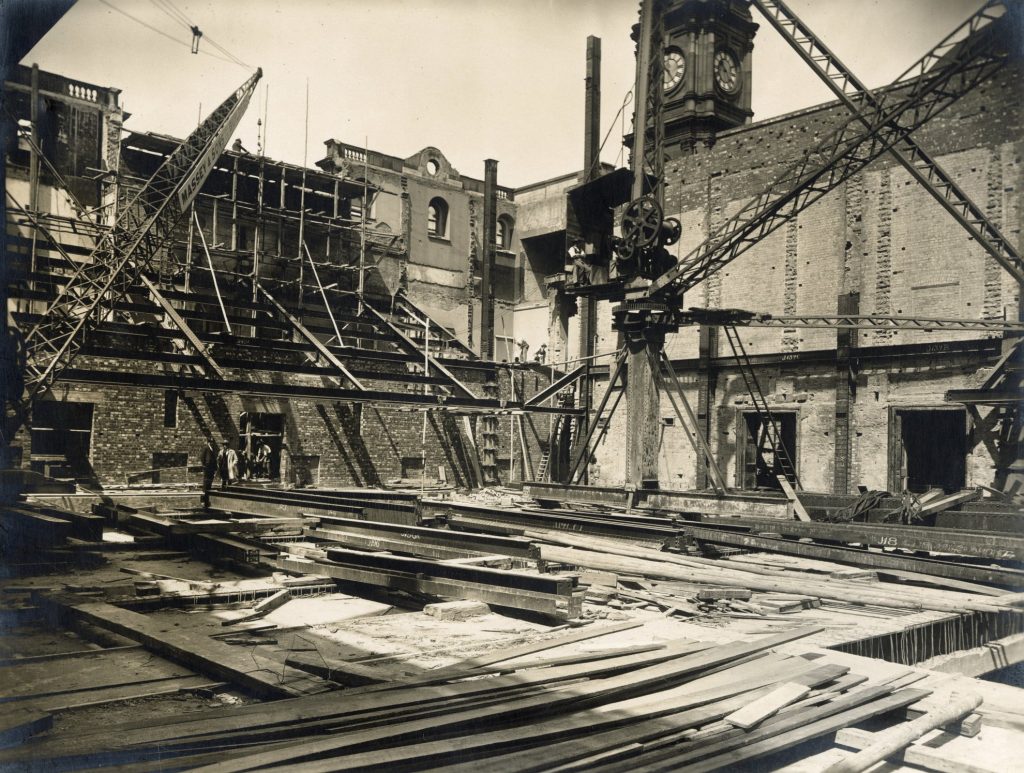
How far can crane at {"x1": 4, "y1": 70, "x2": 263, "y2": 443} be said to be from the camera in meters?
15.4

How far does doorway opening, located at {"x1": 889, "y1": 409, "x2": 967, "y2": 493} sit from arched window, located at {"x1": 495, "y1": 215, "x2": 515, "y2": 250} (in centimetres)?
2147

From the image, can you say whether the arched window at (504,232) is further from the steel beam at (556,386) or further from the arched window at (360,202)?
the steel beam at (556,386)

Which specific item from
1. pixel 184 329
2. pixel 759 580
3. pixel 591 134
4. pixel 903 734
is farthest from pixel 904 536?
pixel 591 134

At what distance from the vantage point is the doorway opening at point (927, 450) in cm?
1758

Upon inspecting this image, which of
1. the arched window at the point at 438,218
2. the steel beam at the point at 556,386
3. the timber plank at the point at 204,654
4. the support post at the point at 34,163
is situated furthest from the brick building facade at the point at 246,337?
the timber plank at the point at 204,654

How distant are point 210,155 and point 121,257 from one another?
4213 millimetres

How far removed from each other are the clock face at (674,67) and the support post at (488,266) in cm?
729

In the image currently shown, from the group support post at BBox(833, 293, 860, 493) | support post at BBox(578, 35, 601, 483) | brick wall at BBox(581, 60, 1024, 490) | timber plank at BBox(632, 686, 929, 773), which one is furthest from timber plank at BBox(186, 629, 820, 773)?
support post at BBox(578, 35, 601, 483)

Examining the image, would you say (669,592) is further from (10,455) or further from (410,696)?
(10,455)

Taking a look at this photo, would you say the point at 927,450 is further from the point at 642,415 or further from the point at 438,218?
the point at 438,218

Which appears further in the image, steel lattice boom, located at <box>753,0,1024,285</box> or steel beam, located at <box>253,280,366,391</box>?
steel beam, located at <box>253,280,366,391</box>

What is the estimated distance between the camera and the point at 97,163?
23078mm

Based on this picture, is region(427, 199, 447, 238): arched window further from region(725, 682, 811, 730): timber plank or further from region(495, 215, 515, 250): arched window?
region(725, 682, 811, 730): timber plank

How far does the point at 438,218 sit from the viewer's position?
109 feet
